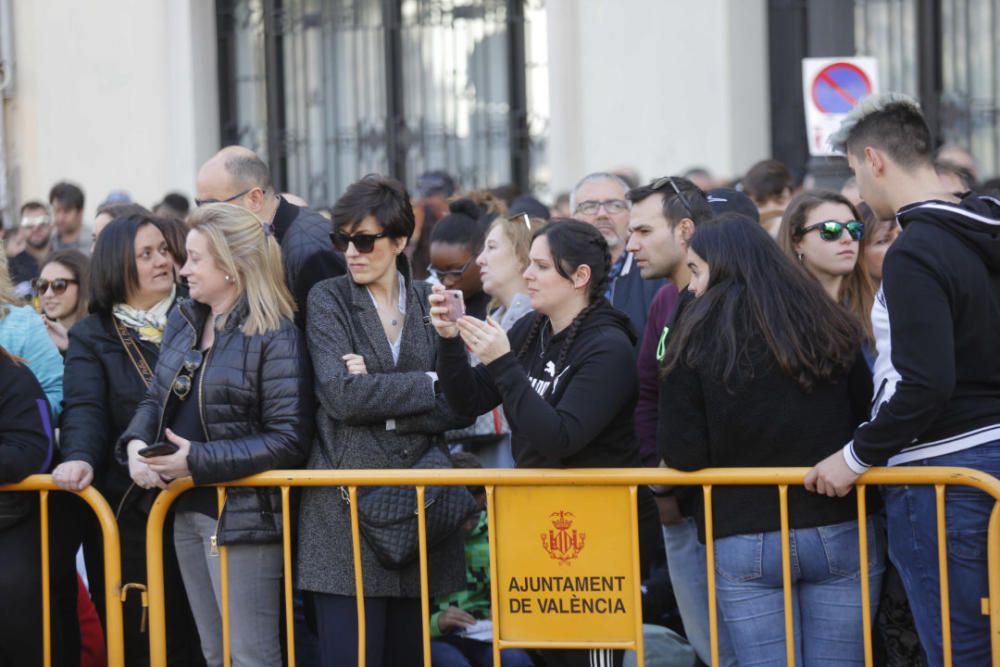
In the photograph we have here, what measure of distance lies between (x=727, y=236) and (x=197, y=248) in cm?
182

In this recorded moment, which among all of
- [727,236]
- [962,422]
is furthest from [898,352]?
[727,236]

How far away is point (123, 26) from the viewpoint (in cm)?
1255

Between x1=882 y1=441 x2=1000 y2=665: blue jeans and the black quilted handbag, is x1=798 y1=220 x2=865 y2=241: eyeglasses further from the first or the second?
the black quilted handbag

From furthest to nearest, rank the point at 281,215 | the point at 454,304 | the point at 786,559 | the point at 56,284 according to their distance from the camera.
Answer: the point at 56,284 < the point at 281,215 < the point at 454,304 < the point at 786,559

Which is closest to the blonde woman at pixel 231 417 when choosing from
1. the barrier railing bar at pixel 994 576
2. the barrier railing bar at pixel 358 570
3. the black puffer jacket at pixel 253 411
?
the black puffer jacket at pixel 253 411

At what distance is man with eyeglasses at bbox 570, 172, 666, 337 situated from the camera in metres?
6.61

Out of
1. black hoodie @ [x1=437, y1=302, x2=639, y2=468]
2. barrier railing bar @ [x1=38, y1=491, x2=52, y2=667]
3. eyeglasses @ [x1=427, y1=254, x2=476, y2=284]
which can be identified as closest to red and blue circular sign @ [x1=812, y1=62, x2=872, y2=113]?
eyeglasses @ [x1=427, y1=254, x2=476, y2=284]

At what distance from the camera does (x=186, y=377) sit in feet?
16.3

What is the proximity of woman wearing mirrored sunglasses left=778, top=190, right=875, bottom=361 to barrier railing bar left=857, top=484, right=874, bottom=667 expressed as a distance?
1083 mm

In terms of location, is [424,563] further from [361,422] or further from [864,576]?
[864,576]

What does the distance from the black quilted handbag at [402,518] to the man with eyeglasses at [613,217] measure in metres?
1.95

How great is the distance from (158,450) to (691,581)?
1.89 m

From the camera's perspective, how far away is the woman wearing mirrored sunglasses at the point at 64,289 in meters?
6.50

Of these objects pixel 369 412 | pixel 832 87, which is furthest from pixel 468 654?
pixel 832 87
